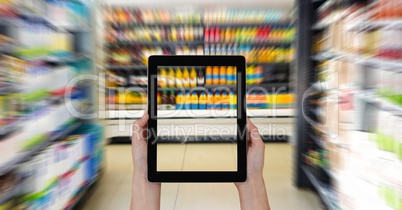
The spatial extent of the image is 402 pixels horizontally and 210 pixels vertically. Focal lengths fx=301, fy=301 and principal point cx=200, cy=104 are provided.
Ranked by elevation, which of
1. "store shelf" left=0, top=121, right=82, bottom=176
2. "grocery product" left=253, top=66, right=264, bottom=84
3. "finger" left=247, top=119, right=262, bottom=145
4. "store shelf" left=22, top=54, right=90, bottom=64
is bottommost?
"store shelf" left=0, top=121, right=82, bottom=176

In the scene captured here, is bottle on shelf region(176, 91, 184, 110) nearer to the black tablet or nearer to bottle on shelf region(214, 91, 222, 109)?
the black tablet

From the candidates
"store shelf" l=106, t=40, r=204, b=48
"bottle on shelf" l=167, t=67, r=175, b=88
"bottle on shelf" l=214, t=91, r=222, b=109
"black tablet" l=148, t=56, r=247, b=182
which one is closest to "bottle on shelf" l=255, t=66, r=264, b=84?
"black tablet" l=148, t=56, r=247, b=182

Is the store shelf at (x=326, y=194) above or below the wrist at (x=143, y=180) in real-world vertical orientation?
below

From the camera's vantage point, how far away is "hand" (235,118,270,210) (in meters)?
0.61

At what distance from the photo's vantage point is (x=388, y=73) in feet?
3.52

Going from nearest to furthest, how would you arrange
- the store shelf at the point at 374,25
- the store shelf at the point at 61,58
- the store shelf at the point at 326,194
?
the store shelf at the point at 374,25
the store shelf at the point at 61,58
the store shelf at the point at 326,194

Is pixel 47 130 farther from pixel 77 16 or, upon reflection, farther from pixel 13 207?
pixel 77 16

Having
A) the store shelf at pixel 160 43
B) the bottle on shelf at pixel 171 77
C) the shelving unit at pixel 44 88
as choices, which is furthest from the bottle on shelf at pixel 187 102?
the shelving unit at pixel 44 88

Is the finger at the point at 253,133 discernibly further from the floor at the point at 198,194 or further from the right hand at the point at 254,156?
the floor at the point at 198,194

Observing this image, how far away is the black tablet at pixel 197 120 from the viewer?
0.63 m

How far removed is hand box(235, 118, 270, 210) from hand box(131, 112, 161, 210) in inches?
7.0

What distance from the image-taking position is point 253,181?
2.09ft

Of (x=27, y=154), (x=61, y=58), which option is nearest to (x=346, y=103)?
(x=27, y=154)

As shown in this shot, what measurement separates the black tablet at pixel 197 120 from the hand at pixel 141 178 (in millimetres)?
16
